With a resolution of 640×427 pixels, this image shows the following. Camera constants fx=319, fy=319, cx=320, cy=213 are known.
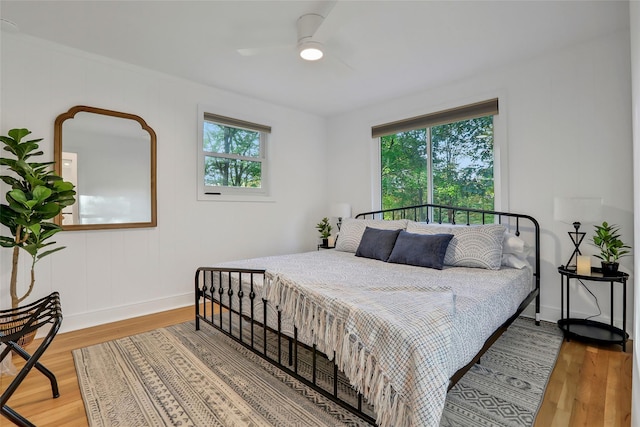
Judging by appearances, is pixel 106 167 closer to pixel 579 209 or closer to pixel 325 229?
pixel 325 229

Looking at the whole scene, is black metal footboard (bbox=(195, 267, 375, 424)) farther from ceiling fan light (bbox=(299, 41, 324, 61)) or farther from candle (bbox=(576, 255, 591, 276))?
candle (bbox=(576, 255, 591, 276))

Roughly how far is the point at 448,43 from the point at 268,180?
8.65 ft

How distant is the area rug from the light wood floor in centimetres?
6

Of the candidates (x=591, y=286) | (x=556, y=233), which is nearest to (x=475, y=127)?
(x=556, y=233)

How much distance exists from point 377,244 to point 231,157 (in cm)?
217

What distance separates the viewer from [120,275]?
3152 millimetres

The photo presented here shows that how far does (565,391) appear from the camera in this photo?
6.23 ft

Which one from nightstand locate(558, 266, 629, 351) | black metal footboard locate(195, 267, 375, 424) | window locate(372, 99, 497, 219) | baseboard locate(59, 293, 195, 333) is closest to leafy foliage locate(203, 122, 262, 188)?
baseboard locate(59, 293, 195, 333)

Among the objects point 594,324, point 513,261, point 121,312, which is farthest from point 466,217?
point 121,312

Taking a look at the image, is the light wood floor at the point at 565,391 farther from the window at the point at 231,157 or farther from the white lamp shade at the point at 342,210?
the white lamp shade at the point at 342,210

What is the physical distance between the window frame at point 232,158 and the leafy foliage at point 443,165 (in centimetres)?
162

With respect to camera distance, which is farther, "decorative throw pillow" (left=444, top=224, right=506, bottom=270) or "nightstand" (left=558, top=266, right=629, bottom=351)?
"decorative throw pillow" (left=444, top=224, right=506, bottom=270)

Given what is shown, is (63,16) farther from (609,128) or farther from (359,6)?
(609,128)

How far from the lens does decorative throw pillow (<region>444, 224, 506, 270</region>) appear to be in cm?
268
